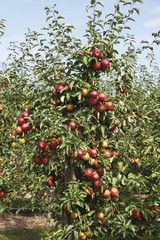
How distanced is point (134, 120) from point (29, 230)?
5360mm

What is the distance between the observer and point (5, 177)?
736cm

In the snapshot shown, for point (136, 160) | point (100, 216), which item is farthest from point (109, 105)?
point (100, 216)

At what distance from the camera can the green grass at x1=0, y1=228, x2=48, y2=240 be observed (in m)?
7.65

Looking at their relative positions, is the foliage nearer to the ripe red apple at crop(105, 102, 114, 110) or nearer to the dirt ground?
the ripe red apple at crop(105, 102, 114, 110)

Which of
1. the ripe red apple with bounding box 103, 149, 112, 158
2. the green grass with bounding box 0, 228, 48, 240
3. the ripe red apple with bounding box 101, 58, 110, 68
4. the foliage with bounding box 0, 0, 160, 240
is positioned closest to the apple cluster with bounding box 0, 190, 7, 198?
A: the green grass with bounding box 0, 228, 48, 240

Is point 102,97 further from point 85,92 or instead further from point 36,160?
point 36,160

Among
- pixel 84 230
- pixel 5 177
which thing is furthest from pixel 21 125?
pixel 5 177

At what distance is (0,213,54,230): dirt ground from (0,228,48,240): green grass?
1.40 feet

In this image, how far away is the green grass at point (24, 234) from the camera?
25.1ft

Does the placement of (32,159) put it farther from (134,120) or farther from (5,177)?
(5,177)

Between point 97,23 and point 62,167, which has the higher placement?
point 97,23

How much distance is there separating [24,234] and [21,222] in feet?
4.71

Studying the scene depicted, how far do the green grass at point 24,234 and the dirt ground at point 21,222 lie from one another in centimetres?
43

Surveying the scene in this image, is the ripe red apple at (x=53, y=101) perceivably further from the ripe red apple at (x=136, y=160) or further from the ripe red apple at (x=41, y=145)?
the ripe red apple at (x=136, y=160)
